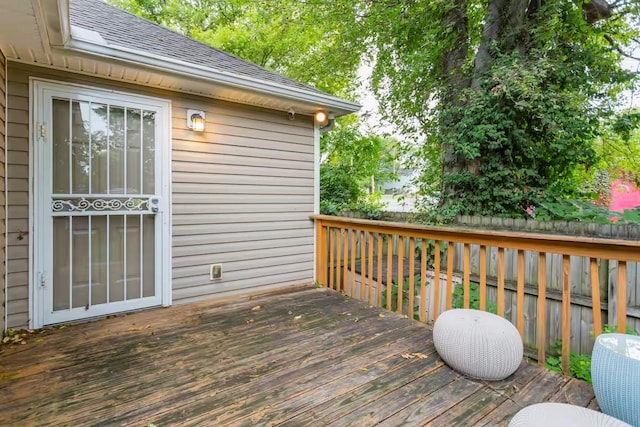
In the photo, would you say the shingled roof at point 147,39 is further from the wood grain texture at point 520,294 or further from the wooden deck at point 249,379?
the wood grain texture at point 520,294

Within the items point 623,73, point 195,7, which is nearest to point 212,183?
point 623,73

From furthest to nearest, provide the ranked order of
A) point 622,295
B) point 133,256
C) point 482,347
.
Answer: point 133,256 < point 482,347 < point 622,295

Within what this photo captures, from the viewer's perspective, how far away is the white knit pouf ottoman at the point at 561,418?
123cm

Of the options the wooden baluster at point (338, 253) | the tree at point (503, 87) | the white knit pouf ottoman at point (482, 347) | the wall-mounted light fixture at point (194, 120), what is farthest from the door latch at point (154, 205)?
the tree at point (503, 87)

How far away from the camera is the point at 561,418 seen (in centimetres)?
126

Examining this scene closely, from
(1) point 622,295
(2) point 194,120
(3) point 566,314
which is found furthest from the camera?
(2) point 194,120

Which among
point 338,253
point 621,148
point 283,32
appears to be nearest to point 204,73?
point 338,253

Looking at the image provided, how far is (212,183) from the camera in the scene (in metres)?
3.36

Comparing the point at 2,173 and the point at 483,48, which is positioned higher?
the point at 483,48

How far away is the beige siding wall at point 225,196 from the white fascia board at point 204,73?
416 millimetres

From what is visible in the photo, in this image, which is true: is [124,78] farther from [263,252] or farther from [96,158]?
[263,252]

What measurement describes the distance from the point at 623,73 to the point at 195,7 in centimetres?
1133

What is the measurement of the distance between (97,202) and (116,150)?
1.66 ft

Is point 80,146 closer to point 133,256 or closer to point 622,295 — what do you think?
point 133,256
